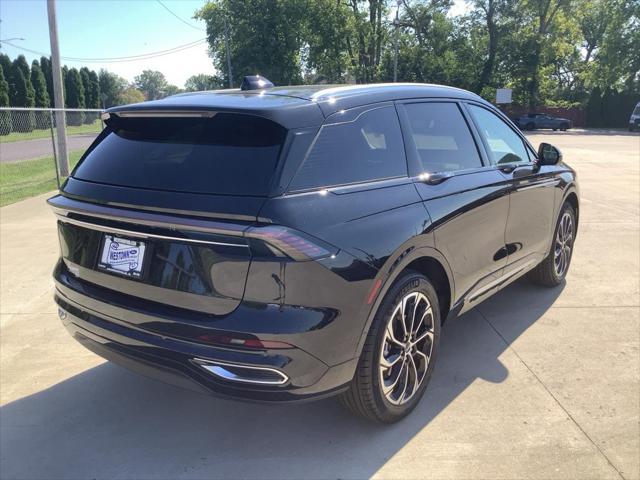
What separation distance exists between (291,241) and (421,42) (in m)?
49.5

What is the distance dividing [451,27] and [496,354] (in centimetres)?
4801

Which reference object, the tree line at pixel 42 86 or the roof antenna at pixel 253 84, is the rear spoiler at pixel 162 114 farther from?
the tree line at pixel 42 86

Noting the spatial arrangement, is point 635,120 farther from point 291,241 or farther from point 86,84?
point 86,84

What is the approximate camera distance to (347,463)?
261cm

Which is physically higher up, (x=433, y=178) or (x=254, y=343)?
(x=433, y=178)

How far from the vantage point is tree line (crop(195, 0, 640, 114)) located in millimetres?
41625

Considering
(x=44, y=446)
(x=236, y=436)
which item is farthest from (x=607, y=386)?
(x=44, y=446)

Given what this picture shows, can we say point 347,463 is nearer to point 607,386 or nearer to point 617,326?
point 607,386

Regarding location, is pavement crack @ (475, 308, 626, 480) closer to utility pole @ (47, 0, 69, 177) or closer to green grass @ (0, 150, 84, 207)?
green grass @ (0, 150, 84, 207)

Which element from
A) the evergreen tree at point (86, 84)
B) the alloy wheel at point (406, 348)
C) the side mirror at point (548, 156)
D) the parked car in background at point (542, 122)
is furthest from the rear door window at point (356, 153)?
the evergreen tree at point (86, 84)

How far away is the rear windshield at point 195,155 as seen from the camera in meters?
2.30

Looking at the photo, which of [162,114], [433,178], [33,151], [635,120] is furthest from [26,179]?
[635,120]

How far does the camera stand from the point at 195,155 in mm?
2443

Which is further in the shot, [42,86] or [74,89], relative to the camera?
[74,89]
